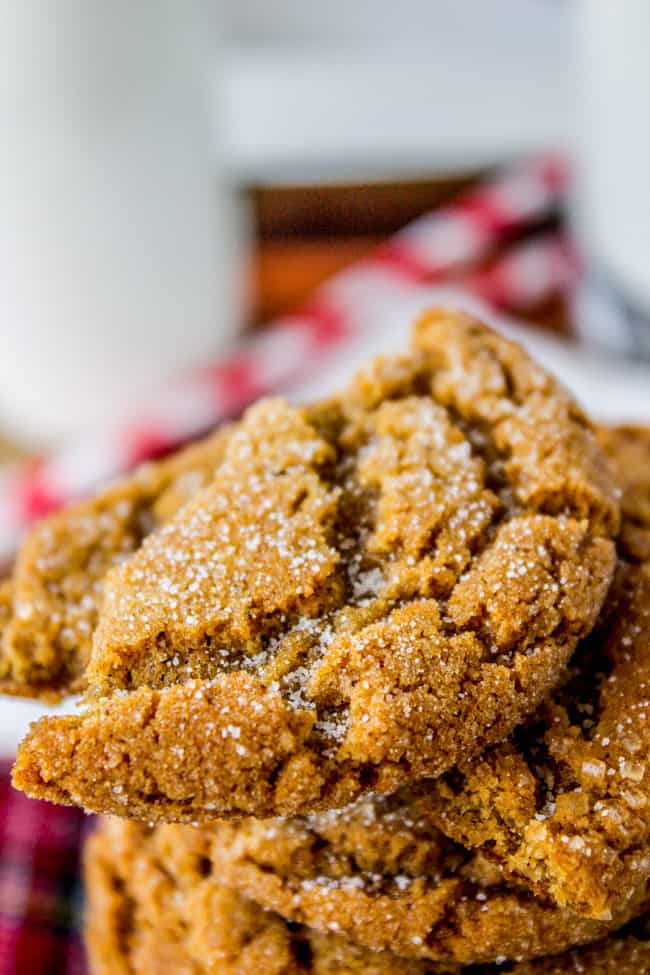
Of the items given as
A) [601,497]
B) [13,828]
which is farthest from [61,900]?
[601,497]

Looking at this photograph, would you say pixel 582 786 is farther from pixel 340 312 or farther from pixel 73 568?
pixel 340 312

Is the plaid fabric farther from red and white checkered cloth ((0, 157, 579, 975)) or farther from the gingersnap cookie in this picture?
the gingersnap cookie

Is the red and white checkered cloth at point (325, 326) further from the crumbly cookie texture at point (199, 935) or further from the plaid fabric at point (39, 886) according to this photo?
the crumbly cookie texture at point (199, 935)

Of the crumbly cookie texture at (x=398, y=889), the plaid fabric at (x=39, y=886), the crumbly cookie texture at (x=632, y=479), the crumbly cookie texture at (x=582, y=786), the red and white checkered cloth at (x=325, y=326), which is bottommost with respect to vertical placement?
the plaid fabric at (x=39, y=886)

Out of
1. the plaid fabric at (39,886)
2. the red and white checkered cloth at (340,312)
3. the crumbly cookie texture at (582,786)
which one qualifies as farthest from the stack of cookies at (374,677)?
the red and white checkered cloth at (340,312)

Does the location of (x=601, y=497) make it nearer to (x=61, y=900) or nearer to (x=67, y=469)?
(x=61, y=900)

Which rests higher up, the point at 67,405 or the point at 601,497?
the point at 601,497
